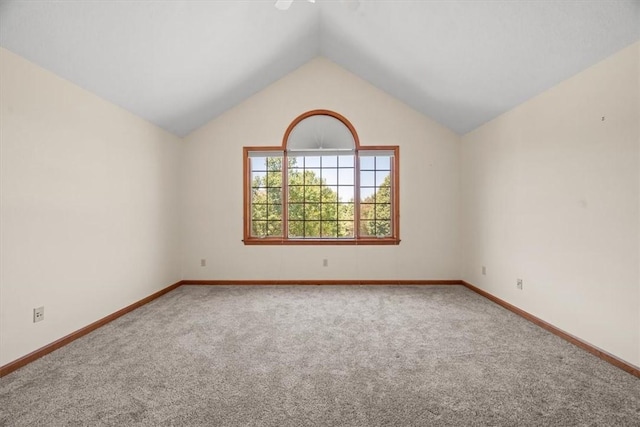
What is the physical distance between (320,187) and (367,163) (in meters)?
0.84

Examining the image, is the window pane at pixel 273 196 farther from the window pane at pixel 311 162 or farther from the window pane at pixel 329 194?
the window pane at pixel 329 194

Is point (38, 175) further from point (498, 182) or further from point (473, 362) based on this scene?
point (498, 182)

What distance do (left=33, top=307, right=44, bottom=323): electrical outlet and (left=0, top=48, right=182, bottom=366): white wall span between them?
1.3 inches

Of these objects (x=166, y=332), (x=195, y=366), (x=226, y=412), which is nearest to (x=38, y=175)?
(x=166, y=332)

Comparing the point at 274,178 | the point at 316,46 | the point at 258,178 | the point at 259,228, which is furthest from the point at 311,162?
the point at 316,46

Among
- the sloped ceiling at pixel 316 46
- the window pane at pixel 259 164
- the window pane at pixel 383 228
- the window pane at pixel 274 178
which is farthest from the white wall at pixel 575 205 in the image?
the window pane at pixel 259 164

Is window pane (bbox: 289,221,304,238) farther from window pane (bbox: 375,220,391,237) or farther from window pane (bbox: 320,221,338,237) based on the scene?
window pane (bbox: 375,220,391,237)

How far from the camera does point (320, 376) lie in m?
2.03

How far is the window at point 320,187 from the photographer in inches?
188

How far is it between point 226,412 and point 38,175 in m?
2.32

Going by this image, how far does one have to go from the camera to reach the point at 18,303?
2217 mm

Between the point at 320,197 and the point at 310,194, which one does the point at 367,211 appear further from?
the point at 310,194

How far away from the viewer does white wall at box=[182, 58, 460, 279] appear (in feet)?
15.4

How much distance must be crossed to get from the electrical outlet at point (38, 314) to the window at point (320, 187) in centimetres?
259
